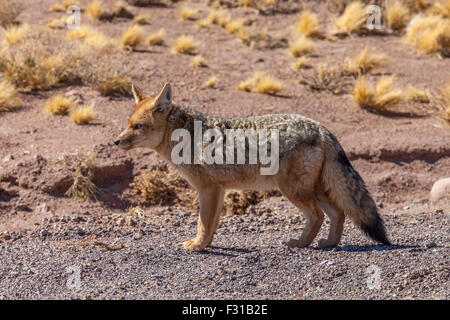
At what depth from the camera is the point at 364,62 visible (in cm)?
1620

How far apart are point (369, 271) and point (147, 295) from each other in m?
2.12

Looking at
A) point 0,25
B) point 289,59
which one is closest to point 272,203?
point 289,59

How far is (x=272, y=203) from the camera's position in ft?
34.0

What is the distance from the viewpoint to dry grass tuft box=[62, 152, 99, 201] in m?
10.7

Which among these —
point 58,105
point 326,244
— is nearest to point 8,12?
point 58,105

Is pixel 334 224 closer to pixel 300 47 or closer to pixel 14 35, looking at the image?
pixel 300 47

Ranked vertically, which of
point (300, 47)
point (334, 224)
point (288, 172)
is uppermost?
point (288, 172)

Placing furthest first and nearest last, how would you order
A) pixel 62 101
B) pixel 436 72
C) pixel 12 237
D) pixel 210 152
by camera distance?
pixel 436 72
pixel 62 101
pixel 12 237
pixel 210 152

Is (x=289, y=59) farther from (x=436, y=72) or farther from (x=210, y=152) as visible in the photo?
(x=210, y=152)

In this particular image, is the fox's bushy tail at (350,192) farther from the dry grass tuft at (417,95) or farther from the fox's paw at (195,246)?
Answer: the dry grass tuft at (417,95)

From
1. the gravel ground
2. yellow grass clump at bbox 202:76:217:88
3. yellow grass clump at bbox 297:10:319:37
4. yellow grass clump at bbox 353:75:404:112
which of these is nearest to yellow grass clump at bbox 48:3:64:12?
yellow grass clump at bbox 297:10:319:37

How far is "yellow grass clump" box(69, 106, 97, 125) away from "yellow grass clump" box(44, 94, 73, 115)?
14.1 inches

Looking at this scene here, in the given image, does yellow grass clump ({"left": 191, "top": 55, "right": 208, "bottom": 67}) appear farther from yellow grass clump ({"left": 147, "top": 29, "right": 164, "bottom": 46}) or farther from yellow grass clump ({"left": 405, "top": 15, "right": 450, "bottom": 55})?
yellow grass clump ({"left": 405, "top": 15, "right": 450, "bottom": 55})

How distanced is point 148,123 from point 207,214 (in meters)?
1.25
